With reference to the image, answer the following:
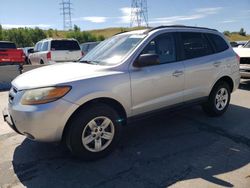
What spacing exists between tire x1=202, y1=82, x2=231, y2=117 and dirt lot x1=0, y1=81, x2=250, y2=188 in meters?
0.45

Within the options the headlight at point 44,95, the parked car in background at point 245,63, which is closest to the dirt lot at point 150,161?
the headlight at point 44,95

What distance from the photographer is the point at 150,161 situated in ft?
13.6

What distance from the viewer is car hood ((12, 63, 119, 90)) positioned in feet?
12.8

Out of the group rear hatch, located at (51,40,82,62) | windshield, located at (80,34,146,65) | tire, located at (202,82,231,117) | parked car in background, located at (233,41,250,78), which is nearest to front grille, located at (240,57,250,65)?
parked car in background, located at (233,41,250,78)

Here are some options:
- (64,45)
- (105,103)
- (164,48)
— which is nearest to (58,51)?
(64,45)

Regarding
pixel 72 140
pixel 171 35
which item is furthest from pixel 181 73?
pixel 72 140

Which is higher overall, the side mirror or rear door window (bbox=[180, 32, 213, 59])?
rear door window (bbox=[180, 32, 213, 59])

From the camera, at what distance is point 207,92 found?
18.9 feet

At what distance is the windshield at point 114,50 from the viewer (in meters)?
4.63

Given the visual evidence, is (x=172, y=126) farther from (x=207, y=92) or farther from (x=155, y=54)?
(x=155, y=54)

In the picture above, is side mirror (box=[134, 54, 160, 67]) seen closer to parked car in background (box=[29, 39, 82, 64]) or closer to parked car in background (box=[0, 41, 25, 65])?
parked car in background (box=[29, 39, 82, 64])

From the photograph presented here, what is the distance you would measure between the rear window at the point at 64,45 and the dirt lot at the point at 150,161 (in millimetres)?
9849

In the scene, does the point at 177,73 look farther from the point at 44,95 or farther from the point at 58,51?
the point at 58,51

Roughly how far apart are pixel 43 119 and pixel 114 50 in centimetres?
176
